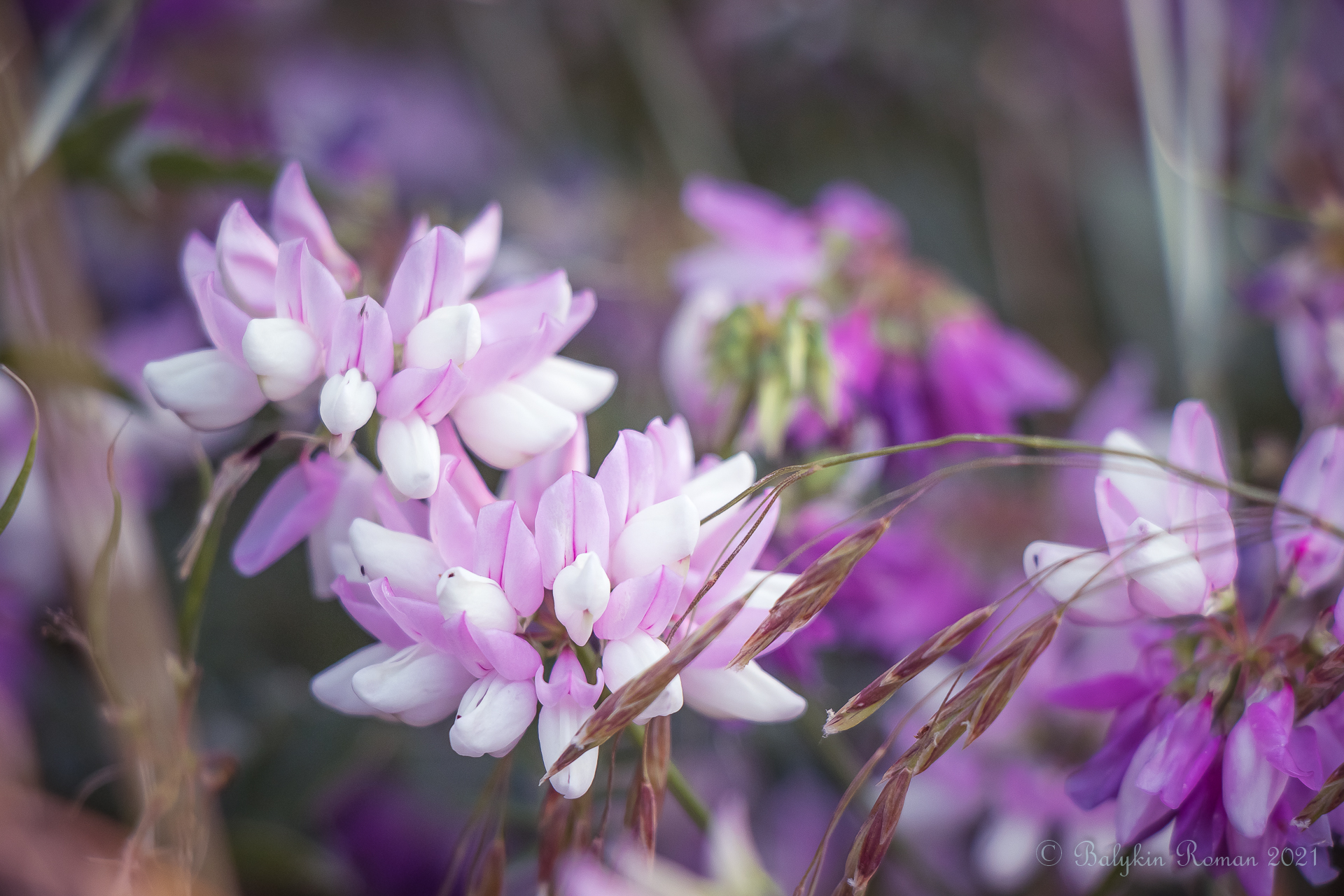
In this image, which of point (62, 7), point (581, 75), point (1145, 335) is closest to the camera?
point (62, 7)

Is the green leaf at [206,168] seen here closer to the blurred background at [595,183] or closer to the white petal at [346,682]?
the blurred background at [595,183]

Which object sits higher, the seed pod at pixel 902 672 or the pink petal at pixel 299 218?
the pink petal at pixel 299 218

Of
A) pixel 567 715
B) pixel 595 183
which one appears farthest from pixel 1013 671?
pixel 595 183

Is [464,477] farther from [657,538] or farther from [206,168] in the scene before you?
[206,168]

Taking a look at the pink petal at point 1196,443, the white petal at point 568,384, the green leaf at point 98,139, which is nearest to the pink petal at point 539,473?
the white petal at point 568,384

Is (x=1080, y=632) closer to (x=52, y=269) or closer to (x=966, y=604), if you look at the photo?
(x=966, y=604)

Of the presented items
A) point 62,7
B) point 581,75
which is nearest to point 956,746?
point 581,75
